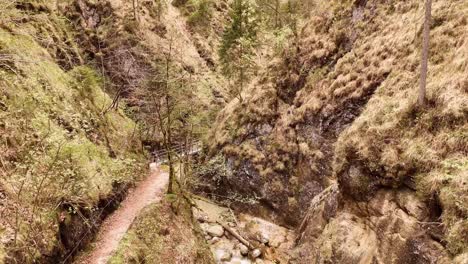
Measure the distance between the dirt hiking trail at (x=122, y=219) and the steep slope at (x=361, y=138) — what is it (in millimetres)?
6910

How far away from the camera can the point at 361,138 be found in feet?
55.7

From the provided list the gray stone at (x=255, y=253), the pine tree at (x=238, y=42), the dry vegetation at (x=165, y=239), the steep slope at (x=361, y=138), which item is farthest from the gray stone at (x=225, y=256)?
the pine tree at (x=238, y=42)

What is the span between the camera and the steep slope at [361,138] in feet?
44.4

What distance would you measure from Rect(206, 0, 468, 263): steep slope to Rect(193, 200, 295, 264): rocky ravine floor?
1252 millimetres

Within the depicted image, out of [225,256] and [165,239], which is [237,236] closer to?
[225,256]

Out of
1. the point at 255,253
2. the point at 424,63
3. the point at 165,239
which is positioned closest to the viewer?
the point at 424,63

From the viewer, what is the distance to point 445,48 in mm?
16922

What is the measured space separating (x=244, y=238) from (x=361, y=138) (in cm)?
1162

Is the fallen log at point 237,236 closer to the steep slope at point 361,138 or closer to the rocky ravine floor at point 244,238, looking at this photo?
the rocky ravine floor at point 244,238

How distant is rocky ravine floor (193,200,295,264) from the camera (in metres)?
23.1

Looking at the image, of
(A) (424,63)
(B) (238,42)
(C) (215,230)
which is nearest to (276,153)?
(C) (215,230)

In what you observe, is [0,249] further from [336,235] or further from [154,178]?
[154,178]

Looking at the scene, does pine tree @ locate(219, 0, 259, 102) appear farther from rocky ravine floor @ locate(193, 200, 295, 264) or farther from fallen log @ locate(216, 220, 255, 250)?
fallen log @ locate(216, 220, 255, 250)

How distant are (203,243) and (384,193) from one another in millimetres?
10255
